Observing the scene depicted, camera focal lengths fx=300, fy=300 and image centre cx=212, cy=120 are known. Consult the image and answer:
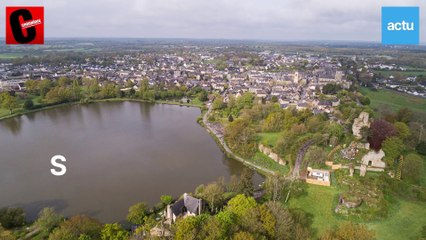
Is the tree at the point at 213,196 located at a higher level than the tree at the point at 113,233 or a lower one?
higher

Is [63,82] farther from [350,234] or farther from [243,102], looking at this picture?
[350,234]

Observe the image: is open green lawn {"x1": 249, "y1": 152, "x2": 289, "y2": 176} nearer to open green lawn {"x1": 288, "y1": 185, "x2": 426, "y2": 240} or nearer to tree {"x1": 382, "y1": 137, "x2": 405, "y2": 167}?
open green lawn {"x1": 288, "y1": 185, "x2": 426, "y2": 240}

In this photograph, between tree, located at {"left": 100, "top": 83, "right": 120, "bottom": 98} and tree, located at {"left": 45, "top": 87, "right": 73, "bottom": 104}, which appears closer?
tree, located at {"left": 45, "top": 87, "right": 73, "bottom": 104}

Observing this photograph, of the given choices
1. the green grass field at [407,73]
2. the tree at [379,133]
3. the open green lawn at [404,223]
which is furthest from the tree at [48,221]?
→ the green grass field at [407,73]

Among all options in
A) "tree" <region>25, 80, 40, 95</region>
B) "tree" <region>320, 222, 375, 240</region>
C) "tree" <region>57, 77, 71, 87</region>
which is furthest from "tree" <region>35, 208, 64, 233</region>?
"tree" <region>57, 77, 71, 87</region>

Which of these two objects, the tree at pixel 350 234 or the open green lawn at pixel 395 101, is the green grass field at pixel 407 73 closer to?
the open green lawn at pixel 395 101

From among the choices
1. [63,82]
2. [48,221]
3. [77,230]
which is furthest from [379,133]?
[63,82]
